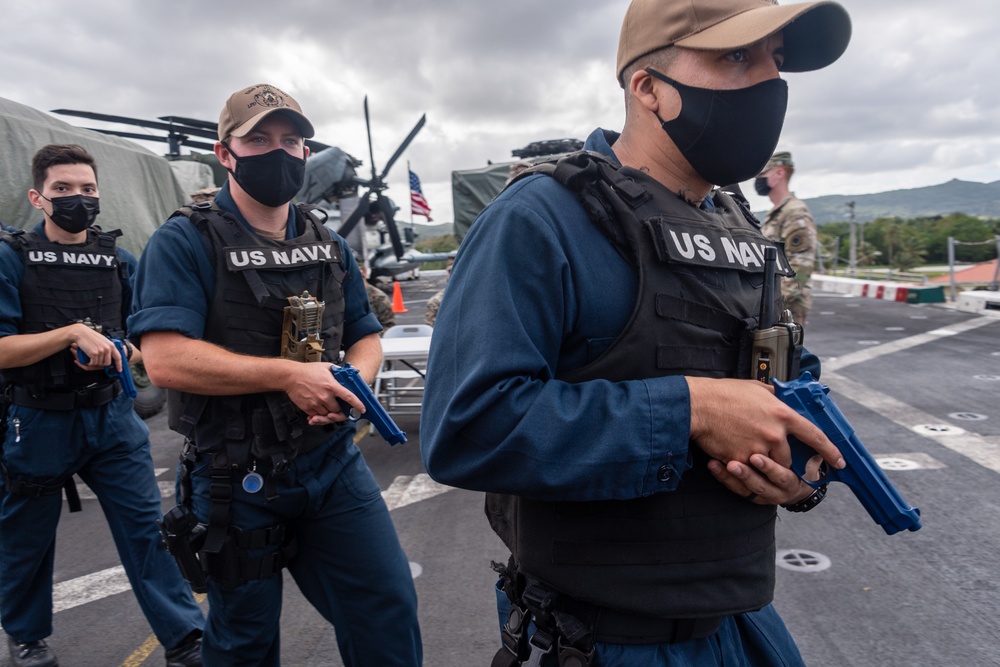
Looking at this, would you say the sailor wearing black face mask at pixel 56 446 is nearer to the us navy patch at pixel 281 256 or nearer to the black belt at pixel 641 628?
the us navy patch at pixel 281 256

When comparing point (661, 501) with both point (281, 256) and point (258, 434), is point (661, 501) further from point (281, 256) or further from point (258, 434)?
point (281, 256)

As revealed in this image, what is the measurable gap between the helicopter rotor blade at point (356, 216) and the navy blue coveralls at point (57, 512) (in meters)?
11.6

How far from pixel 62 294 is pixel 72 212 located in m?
0.43

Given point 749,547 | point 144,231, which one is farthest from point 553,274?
point 144,231

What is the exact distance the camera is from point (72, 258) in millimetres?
3354

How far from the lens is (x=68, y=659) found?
3125mm

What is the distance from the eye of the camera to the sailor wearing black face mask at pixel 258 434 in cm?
211

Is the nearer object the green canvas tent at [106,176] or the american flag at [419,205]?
the green canvas tent at [106,176]

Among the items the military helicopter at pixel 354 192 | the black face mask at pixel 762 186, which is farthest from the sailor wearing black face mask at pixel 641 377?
the military helicopter at pixel 354 192

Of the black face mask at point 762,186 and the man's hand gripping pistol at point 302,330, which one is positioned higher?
the black face mask at point 762,186

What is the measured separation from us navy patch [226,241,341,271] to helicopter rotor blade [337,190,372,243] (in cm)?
1245

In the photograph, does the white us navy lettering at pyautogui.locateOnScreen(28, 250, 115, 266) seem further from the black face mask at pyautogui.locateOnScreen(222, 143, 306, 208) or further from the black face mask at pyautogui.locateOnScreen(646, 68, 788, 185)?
the black face mask at pyautogui.locateOnScreen(646, 68, 788, 185)

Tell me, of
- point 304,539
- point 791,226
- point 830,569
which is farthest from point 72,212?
point 791,226

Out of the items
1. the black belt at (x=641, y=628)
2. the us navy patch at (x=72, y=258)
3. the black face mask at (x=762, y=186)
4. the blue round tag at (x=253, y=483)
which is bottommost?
the black belt at (x=641, y=628)
